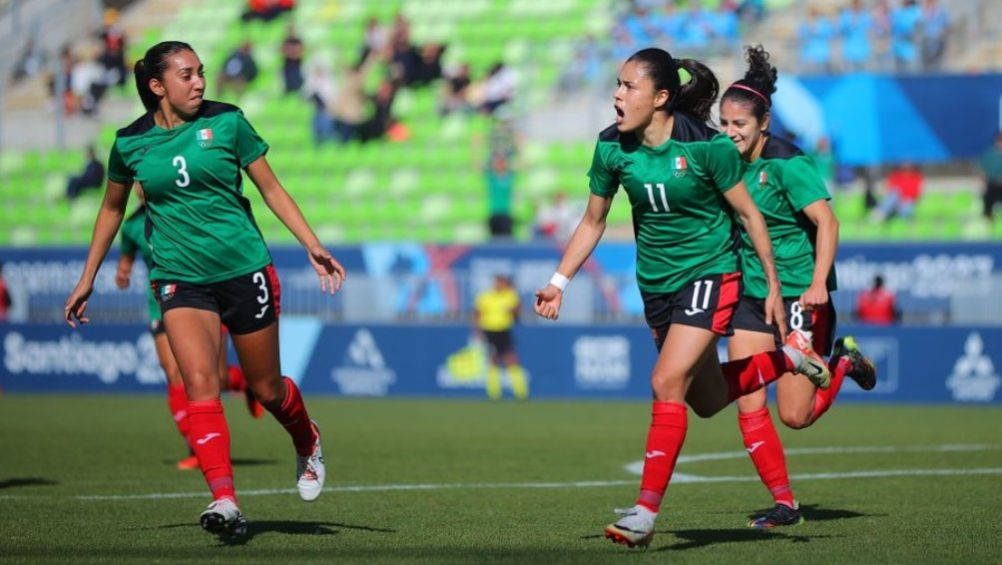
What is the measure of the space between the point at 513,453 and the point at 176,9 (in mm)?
23277

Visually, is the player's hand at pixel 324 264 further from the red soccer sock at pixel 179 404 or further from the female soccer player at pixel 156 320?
the red soccer sock at pixel 179 404

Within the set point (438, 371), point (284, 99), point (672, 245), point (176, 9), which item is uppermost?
point (176, 9)

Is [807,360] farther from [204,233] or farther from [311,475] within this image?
[204,233]

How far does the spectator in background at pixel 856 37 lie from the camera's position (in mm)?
25281

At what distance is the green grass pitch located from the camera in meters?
7.62

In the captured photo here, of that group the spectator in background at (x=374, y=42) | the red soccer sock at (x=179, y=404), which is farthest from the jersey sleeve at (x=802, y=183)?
the spectator in background at (x=374, y=42)

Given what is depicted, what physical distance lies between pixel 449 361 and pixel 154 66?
15.9 meters

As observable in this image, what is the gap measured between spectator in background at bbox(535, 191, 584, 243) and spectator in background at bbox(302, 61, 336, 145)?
565cm

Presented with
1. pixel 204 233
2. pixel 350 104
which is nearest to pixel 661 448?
pixel 204 233

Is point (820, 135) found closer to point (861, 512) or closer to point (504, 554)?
point (861, 512)

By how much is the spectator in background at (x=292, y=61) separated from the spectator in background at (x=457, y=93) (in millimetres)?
2970

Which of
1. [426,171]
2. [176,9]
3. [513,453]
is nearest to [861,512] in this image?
[513,453]

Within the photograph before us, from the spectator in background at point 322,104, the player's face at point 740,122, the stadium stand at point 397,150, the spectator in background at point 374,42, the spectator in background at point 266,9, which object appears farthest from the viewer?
the spectator in background at point 266,9

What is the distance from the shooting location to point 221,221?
7.94m
